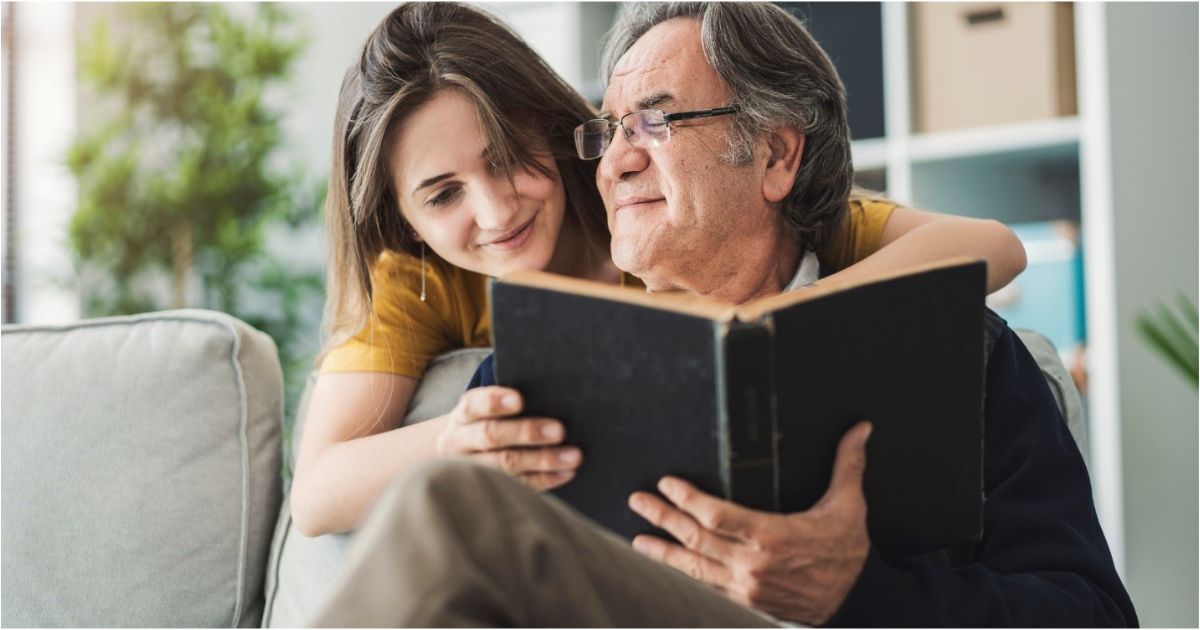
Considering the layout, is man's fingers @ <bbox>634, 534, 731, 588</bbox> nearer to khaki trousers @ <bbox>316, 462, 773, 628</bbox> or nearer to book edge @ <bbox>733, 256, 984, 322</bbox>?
khaki trousers @ <bbox>316, 462, 773, 628</bbox>

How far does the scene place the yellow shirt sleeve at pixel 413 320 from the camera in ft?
5.04

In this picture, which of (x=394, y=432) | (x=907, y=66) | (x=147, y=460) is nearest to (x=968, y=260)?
(x=394, y=432)

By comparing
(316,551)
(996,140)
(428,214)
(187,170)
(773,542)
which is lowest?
(316,551)

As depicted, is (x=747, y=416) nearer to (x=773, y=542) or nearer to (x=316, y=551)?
(x=773, y=542)

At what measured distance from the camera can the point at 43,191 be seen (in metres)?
3.65

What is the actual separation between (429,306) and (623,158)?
434 millimetres

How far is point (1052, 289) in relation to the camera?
2.40 meters

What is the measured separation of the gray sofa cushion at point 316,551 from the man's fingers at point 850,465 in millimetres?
711

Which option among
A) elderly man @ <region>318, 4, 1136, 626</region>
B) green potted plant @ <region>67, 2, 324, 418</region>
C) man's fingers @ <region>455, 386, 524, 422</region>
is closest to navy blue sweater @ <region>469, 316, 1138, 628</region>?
elderly man @ <region>318, 4, 1136, 626</region>

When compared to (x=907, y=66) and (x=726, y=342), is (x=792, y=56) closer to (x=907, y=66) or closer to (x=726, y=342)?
(x=726, y=342)

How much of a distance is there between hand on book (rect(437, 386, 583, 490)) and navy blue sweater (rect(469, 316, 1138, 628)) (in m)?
0.30

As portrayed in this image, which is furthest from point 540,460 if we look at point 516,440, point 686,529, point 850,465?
point 850,465

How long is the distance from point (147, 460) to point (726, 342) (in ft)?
3.42

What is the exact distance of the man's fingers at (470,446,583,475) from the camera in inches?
38.5
